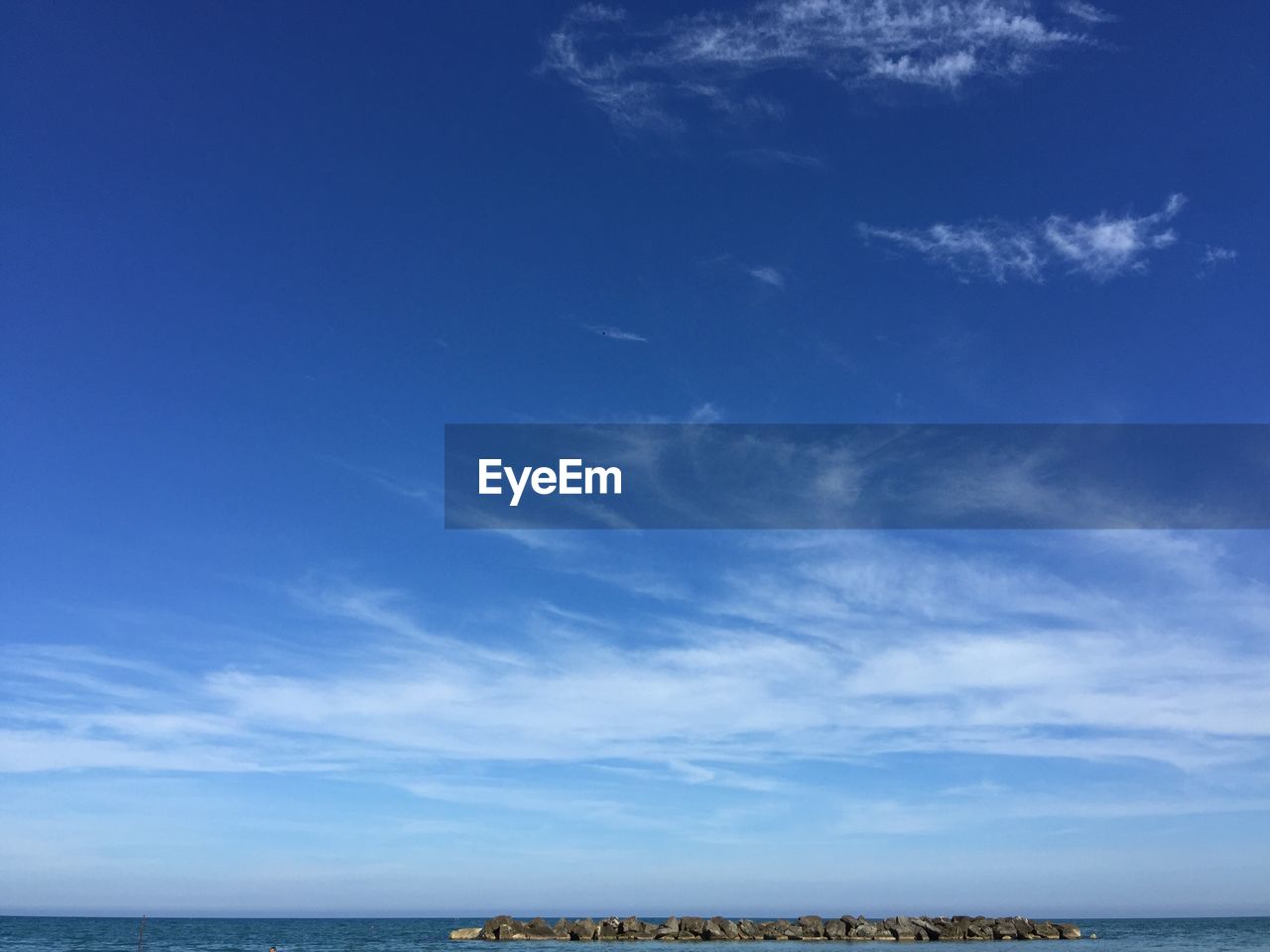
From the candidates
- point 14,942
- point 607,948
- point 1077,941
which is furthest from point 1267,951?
point 14,942

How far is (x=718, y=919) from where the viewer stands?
280 ft

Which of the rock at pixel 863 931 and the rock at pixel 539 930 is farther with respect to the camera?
the rock at pixel 539 930

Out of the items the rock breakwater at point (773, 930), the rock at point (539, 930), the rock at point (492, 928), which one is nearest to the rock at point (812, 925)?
the rock breakwater at point (773, 930)

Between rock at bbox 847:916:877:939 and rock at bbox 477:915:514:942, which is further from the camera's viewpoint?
rock at bbox 477:915:514:942

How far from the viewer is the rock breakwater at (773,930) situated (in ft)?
274

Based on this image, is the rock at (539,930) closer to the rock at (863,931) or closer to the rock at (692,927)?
the rock at (692,927)

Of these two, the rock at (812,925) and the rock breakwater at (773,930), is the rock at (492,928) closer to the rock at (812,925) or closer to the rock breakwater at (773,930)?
the rock breakwater at (773,930)

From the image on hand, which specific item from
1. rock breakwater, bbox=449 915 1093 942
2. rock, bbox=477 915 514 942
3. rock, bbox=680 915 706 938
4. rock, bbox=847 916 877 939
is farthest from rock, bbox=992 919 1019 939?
rock, bbox=477 915 514 942

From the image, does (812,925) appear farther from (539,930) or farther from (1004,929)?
(539,930)

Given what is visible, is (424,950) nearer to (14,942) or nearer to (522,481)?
(14,942)

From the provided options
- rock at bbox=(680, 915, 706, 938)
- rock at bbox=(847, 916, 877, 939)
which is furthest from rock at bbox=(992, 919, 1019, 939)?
rock at bbox=(680, 915, 706, 938)

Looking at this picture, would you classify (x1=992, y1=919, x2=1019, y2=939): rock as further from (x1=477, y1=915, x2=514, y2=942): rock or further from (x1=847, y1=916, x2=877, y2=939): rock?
(x1=477, y1=915, x2=514, y2=942): rock

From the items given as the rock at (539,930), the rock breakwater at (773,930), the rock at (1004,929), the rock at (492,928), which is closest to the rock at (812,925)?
the rock breakwater at (773,930)

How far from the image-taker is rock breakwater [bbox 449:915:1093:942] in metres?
83.5
